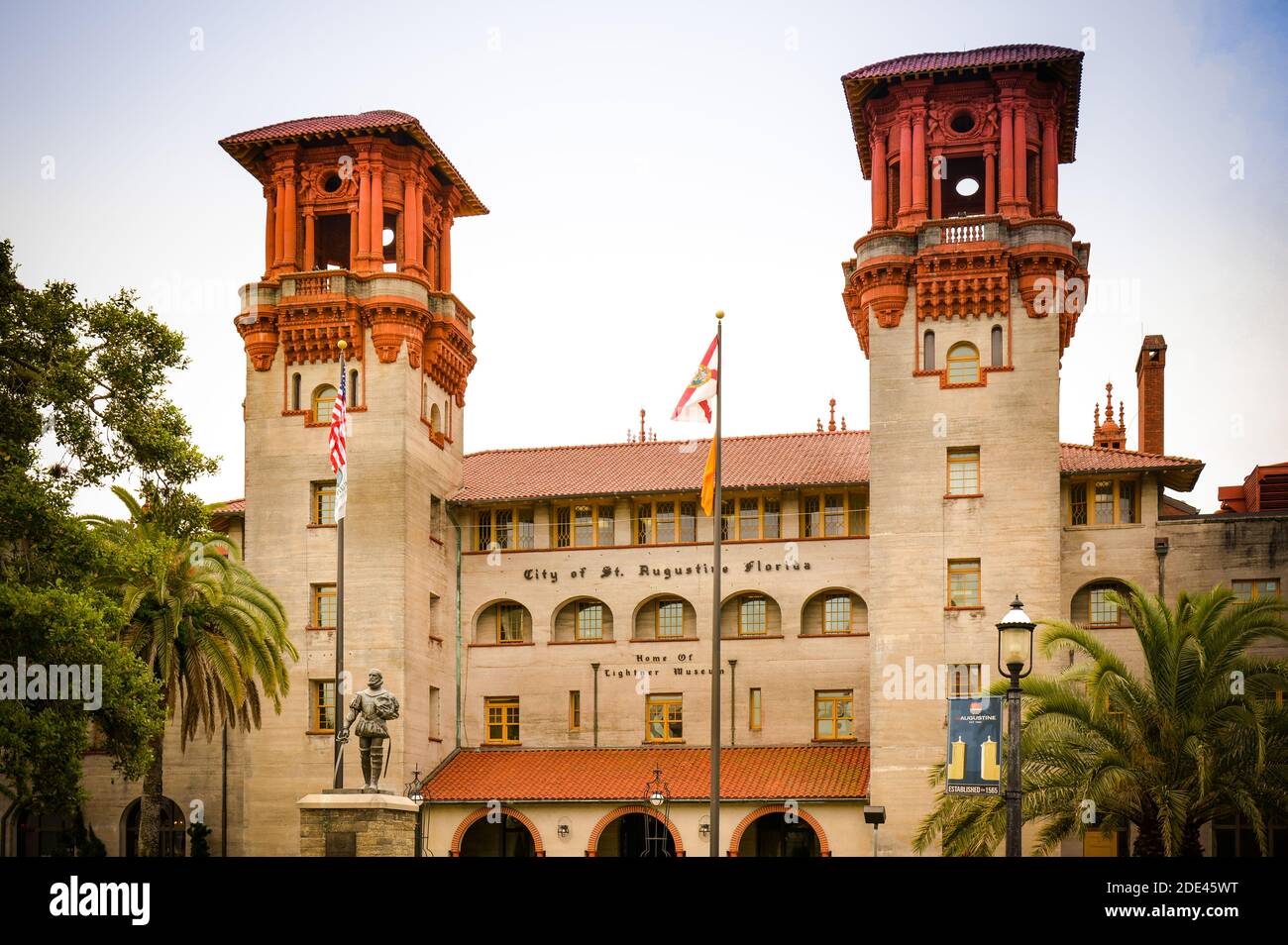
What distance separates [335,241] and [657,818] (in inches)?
974

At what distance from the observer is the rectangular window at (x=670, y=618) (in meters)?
58.8

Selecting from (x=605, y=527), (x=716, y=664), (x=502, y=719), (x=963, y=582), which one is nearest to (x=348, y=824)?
(x=716, y=664)

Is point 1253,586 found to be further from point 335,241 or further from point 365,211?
point 335,241

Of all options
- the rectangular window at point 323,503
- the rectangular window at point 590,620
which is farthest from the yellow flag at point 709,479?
the rectangular window at point 323,503

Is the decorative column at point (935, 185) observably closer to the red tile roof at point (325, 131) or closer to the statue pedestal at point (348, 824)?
the red tile roof at point (325, 131)

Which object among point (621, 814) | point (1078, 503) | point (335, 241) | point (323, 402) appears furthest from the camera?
point (335, 241)

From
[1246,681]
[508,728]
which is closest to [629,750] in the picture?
[508,728]

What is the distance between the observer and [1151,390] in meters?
64.2

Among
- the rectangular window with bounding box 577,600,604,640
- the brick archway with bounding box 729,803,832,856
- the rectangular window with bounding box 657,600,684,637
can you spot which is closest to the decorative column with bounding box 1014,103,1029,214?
the rectangular window with bounding box 657,600,684,637
